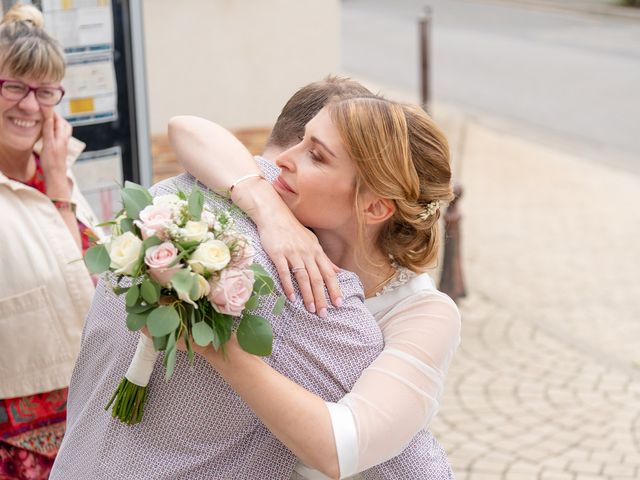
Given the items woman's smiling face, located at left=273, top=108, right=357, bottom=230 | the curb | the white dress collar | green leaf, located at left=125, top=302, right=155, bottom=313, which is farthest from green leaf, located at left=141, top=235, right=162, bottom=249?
the curb

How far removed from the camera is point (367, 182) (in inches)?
83.9

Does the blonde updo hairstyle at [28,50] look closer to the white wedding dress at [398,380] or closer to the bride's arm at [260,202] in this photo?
the bride's arm at [260,202]

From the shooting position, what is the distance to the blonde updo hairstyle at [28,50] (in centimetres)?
306

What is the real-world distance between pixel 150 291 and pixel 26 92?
1529 mm

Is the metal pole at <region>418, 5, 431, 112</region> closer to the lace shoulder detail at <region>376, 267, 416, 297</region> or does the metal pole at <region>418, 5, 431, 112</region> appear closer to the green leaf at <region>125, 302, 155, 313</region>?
the lace shoulder detail at <region>376, 267, 416, 297</region>

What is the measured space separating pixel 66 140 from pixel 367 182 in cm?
146

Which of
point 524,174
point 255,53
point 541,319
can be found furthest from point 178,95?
point 524,174

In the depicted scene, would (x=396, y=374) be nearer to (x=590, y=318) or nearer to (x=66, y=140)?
(x=66, y=140)

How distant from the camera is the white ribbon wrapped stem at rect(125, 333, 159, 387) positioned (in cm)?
202

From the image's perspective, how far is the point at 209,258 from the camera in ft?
6.00

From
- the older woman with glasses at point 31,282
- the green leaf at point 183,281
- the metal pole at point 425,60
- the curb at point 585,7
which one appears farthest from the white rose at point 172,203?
the curb at point 585,7

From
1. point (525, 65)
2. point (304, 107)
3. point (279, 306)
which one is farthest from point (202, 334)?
point (525, 65)

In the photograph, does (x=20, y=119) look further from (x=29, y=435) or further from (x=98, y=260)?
(x=98, y=260)

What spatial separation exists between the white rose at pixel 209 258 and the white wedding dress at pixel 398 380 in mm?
374
